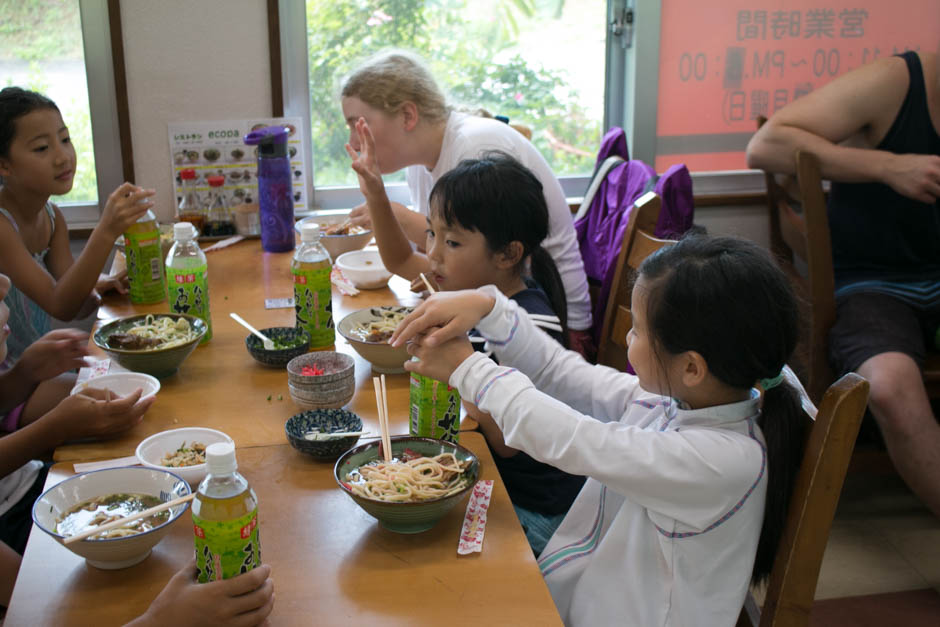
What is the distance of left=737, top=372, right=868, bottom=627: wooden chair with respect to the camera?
999 mm

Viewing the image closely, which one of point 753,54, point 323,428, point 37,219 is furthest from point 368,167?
point 753,54

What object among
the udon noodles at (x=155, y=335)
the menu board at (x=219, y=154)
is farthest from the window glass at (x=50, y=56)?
the udon noodles at (x=155, y=335)

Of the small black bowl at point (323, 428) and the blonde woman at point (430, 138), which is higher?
the blonde woman at point (430, 138)

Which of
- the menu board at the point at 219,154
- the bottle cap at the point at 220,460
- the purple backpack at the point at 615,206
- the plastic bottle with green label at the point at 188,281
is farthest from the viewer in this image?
the menu board at the point at 219,154

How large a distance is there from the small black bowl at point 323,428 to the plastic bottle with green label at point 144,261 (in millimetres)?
854

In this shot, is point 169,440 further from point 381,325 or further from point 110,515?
point 381,325

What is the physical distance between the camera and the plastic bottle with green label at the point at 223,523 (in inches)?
34.8

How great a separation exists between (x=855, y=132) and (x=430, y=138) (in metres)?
1.34

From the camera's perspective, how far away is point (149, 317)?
1.80 metres

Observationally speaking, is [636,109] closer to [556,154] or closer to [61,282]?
[556,154]

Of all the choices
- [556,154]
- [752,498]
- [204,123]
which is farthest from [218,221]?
[752,498]

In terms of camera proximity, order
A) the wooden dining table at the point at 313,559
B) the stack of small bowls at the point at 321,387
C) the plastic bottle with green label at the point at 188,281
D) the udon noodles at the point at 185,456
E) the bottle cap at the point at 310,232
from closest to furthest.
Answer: the wooden dining table at the point at 313,559 → the udon noodles at the point at 185,456 → the stack of small bowls at the point at 321,387 → the bottle cap at the point at 310,232 → the plastic bottle with green label at the point at 188,281

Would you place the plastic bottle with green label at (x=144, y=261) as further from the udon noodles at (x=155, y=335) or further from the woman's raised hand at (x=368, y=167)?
the woman's raised hand at (x=368, y=167)

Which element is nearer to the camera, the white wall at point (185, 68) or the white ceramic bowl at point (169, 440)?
the white ceramic bowl at point (169, 440)
